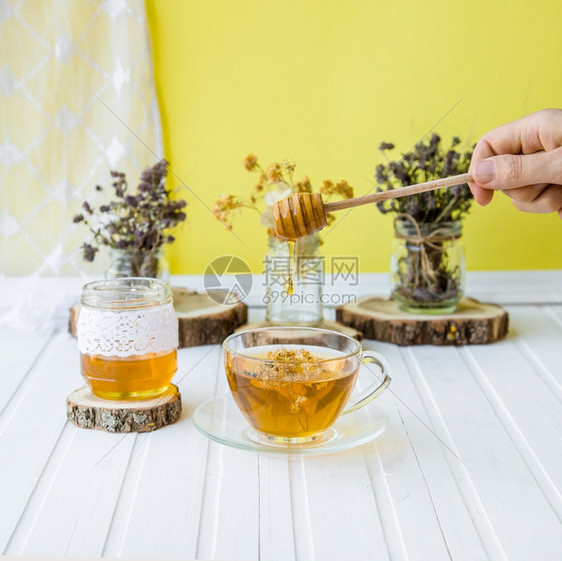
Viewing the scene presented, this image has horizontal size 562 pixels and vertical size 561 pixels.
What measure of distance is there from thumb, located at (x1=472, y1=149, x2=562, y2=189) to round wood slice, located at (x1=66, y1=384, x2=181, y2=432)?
1.92 feet

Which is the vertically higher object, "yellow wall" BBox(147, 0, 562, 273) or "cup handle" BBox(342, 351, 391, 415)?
"yellow wall" BBox(147, 0, 562, 273)

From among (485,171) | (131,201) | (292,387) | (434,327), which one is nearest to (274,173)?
(131,201)

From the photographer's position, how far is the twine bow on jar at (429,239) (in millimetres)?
1719

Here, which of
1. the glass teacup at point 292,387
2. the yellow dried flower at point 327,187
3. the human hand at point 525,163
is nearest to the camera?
the glass teacup at point 292,387

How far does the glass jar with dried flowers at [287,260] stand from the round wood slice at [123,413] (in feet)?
1.75

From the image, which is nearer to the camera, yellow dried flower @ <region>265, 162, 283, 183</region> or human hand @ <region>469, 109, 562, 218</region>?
human hand @ <region>469, 109, 562, 218</region>

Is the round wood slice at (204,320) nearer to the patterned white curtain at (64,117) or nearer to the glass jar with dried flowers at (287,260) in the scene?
the glass jar with dried flowers at (287,260)

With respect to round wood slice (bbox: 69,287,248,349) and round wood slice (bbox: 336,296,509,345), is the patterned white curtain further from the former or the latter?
round wood slice (bbox: 336,296,509,345)

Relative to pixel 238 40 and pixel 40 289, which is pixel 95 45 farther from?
pixel 40 289

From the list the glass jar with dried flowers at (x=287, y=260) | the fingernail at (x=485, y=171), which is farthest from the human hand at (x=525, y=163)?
the glass jar with dried flowers at (x=287, y=260)

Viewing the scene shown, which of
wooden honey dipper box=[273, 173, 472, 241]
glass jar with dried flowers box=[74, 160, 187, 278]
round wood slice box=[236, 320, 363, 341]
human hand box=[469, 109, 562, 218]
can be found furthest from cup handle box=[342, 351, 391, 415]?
glass jar with dried flowers box=[74, 160, 187, 278]

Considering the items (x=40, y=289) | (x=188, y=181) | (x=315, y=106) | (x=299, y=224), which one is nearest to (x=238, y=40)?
(x=315, y=106)

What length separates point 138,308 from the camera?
119 centimetres

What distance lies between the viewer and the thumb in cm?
113
